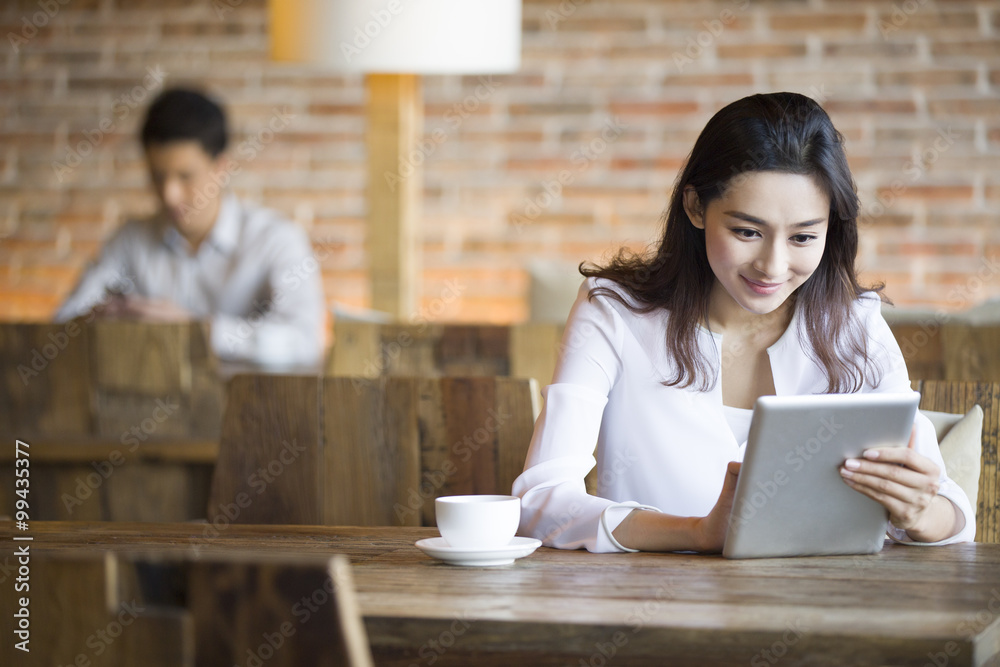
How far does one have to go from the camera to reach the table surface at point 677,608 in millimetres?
867

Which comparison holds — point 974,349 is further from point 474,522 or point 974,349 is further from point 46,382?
point 46,382

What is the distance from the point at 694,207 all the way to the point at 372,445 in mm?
561

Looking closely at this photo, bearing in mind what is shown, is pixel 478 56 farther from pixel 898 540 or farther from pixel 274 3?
pixel 898 540

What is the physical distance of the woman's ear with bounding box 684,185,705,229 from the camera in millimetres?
1521

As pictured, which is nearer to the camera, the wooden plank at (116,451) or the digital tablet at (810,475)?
the digital tablet at (810,475)

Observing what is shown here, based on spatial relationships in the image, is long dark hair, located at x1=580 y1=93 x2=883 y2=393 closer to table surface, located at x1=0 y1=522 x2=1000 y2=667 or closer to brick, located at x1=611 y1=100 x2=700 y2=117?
table surface, located at x1=0 y1=522 x2=1000 y2=667

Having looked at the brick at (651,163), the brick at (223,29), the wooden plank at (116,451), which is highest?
the brick at (223,29)

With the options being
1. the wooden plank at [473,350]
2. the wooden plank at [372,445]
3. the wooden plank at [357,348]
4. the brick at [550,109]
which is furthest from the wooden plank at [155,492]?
the brick at [550,109]

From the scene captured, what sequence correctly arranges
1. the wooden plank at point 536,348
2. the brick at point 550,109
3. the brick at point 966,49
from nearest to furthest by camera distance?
the wooden plank at point 536,348, the brick at point 966,49, the brick at point 550,109

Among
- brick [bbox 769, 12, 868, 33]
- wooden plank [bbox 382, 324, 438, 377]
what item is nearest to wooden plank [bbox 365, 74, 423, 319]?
wooden plank [bbox 382, 324, 438, 377]

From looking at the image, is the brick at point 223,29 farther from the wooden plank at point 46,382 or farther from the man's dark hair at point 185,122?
the wooden plank at point 46,382

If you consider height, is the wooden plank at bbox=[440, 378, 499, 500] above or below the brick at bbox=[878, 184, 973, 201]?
below

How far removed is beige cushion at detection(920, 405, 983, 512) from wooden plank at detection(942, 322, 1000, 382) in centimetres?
57

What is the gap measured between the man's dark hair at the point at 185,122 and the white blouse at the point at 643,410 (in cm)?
186
